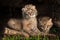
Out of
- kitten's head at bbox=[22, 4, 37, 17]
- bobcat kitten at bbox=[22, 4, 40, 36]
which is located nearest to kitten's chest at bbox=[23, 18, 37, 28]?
bobcat kitten at bbox=[22, 4, 40, 36]

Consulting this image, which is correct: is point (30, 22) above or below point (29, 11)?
below

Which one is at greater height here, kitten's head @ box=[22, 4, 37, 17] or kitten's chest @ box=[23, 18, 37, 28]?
kitten's head @ box=[22, 4, 37, 17]

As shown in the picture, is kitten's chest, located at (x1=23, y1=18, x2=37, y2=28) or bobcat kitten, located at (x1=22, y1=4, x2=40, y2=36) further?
kitten's chest, located at (x1=23, y1=18, x2=37, y2=28)

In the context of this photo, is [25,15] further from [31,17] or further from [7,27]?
[7,27]

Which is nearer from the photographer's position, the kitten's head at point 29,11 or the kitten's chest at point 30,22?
the kitten's head at point 29,11

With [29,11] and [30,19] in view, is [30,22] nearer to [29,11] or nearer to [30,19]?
[30,19]

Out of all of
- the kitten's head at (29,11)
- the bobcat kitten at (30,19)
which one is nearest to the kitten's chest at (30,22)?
the bobcat kitten at (30,19)

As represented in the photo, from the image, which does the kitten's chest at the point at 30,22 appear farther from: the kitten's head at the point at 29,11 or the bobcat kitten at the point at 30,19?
the kitten's head at the point at 29,11

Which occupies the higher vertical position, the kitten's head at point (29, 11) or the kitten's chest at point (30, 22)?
the kitten's head at point (29, 11)

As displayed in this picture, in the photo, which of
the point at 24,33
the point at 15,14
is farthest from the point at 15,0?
the point at 24,33

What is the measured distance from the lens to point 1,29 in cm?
457

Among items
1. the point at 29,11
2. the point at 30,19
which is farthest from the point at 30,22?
the point at 29,11

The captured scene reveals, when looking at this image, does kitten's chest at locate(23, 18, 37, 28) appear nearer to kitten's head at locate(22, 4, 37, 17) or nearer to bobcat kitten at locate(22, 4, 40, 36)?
bobcat kitten at locate(22, 4, 40, 36)

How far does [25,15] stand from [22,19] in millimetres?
203
